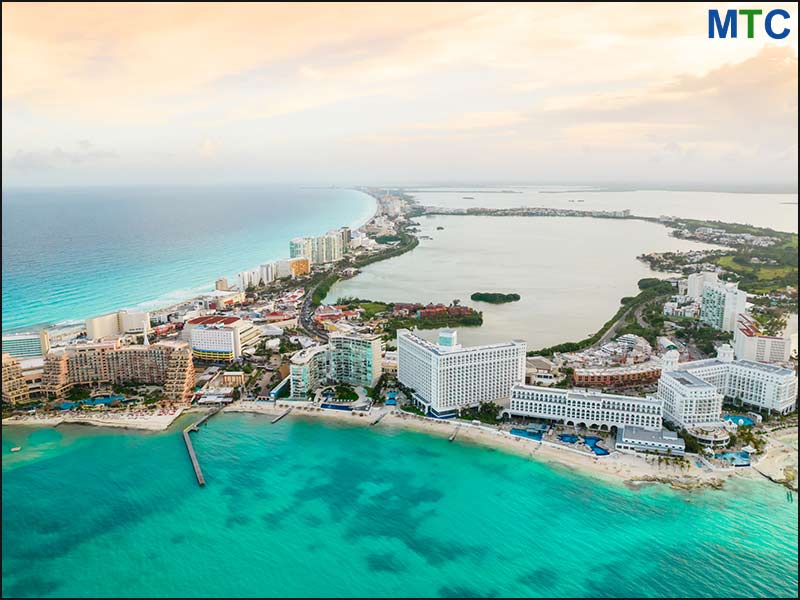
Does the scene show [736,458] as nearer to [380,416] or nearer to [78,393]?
[380,416]

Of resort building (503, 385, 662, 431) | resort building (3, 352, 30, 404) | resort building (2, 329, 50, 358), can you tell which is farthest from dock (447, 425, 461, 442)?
resort building (2, 329, 50, 358)

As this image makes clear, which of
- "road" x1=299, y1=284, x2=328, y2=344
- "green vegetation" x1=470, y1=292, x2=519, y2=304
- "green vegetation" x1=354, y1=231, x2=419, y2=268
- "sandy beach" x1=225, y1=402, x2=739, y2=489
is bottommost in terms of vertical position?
"sandy beach" x1=225, y1=402, x2=739, y2=489

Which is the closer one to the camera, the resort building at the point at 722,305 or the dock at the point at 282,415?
the dock at the point at 282,415

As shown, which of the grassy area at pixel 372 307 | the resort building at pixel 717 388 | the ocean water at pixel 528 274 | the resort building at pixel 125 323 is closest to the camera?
the resort building at pixel 717 388

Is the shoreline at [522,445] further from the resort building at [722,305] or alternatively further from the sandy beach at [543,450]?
the resort building at [722,305]

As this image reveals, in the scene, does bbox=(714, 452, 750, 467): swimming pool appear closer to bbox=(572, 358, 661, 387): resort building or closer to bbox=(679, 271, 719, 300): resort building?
bbox=(572, 358, 661, 387): resort building

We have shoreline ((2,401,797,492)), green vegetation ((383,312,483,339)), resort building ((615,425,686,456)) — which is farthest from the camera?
green vegetation ((383,312,483,339))

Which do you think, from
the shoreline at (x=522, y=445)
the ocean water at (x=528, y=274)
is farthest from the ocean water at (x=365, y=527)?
the ocean water at (x=528, y=274)
